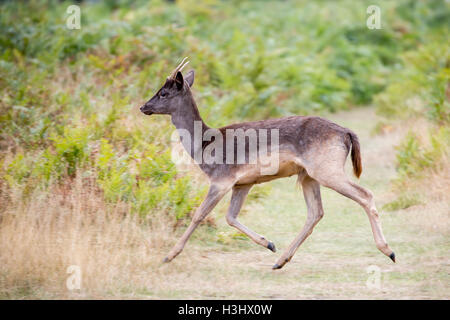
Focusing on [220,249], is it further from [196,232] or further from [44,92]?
[44,92]

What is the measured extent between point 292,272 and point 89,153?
10.2 feet

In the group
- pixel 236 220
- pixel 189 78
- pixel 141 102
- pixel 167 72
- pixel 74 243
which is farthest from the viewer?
pixel 167 72

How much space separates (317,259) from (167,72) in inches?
265

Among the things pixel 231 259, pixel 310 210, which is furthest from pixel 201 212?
pixel 310 210

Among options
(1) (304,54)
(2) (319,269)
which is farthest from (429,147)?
(1) (304,54)

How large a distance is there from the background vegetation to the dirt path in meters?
0.30

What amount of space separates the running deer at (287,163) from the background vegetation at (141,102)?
0.81 m

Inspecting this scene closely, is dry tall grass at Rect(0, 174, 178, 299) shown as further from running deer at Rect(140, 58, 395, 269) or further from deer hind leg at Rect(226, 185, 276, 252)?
deer hind leg at Rect(226, 185, 276, 252)

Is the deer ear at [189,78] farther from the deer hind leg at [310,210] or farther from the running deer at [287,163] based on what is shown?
the deer hind leg at [310,210]

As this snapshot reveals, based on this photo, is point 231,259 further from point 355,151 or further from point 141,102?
point 141,102

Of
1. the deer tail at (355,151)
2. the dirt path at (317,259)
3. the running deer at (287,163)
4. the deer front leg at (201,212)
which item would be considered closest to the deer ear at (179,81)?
the running deer at (287,163)

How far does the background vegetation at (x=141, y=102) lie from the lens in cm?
739

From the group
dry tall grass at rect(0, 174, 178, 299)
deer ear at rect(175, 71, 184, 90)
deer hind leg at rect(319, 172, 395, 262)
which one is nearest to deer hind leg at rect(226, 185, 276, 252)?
dry tall grass at rect(0, 174, 178, 299)

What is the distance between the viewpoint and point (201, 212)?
23.9ft
